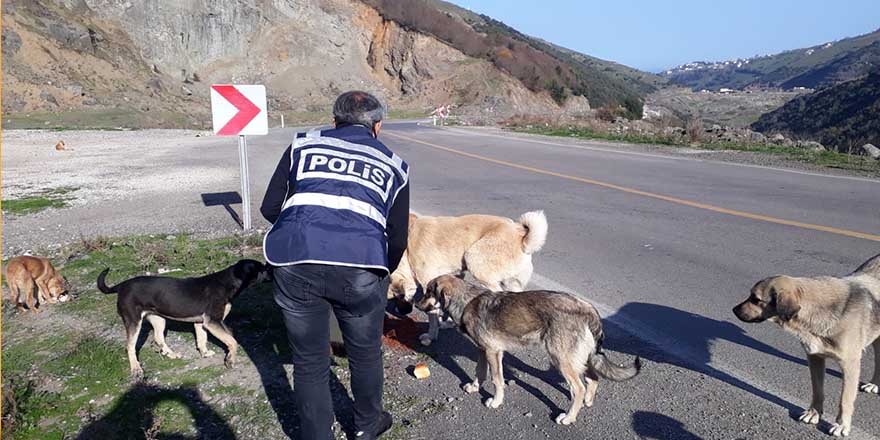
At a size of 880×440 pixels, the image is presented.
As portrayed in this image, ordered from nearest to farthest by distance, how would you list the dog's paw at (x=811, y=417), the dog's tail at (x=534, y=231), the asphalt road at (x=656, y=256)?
the dog's paw at (x=811, y=417), the asphalt road at (x=656, y=256), the dog's tail at (x=534, y=231)

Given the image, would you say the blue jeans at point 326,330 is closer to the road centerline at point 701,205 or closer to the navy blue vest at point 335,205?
the navy blue vest at point 335,205

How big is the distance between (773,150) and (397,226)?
1830 cm

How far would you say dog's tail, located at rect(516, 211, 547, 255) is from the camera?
16.8 feet

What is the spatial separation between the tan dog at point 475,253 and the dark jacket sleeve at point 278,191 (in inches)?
73.0

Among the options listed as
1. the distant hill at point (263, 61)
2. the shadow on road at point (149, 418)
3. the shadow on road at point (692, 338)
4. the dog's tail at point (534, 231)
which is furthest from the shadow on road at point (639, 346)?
the distant hill at point (263, 61)

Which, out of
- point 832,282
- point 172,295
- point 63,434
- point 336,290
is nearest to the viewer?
point 336,290

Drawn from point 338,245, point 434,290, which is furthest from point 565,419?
point 338,245

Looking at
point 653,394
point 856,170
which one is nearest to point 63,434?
point 653,394

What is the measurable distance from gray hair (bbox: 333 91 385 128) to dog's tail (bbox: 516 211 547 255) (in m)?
2.12

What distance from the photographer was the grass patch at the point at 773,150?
48.4 feet

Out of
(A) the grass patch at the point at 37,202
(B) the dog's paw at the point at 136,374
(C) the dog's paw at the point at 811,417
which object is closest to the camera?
(C) the dog's paw at the point at 811,417

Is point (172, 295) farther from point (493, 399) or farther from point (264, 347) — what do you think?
point (493, 399)

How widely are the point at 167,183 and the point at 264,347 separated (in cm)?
1017

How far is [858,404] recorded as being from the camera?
12.8ft
